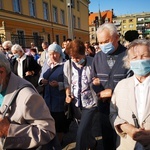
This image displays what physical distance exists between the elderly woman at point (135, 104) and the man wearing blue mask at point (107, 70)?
1.90 feet

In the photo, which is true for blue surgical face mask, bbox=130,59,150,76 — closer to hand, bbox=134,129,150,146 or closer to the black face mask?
hand, bbox=134,129,150,146

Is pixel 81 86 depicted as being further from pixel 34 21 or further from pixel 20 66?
pixel 34 21

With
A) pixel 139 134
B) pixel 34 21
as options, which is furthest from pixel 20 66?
pixel 34 21

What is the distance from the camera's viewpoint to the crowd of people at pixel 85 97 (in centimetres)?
179

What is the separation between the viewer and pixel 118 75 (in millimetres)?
2779

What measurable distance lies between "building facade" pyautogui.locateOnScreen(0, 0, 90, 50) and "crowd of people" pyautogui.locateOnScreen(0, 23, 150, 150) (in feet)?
20.1

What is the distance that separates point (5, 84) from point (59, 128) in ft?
6.96

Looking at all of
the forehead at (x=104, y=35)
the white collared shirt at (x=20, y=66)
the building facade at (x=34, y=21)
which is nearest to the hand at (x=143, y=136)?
the forehead at (x=104, y=35)

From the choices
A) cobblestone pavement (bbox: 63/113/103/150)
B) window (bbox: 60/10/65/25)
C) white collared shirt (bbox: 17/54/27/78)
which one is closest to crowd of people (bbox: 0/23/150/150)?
white collared shirt (bbox: 17/54/27/78)

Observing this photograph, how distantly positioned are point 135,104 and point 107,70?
92 centimetres

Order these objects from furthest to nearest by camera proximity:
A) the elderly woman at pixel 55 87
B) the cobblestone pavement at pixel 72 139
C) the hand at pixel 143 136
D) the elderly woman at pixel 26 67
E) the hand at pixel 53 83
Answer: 1. the elderly woman at pixel 26 67
2. the cobblestone pavement at pixel 72 139
3. the elderly woman at pixel 55 87
4. the hand at pixel 53 83
5. the hand at pixel 143 136

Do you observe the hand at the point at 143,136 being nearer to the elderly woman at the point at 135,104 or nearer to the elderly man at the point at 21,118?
the elderly woman at the point at 135,104

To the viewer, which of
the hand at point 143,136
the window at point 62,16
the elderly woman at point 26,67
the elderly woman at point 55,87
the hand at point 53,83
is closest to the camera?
the hand at point 143,136

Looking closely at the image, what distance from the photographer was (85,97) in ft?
11.0
